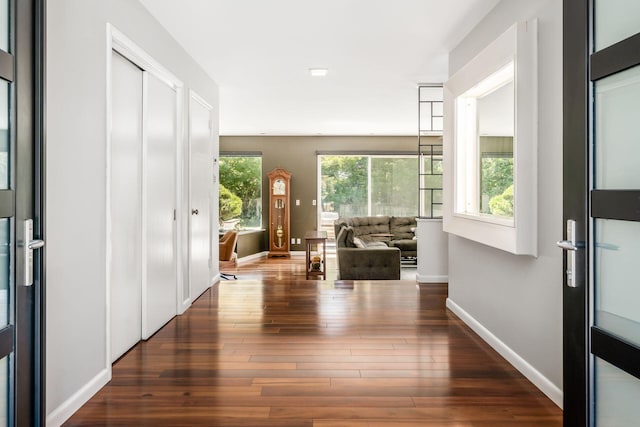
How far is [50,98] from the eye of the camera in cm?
207

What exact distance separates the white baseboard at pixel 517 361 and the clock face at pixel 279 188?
21.2ft

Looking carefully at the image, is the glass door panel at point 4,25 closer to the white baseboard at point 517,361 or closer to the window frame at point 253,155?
the white baseboard at point 517,361

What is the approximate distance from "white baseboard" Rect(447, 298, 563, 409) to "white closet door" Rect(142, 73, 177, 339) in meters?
2.43

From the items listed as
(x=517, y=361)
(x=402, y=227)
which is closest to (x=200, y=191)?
(x=517, y=361)

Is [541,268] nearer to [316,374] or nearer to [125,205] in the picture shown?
[316,374]

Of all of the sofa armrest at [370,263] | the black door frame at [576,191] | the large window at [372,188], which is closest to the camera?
the black door frame at [576,191]

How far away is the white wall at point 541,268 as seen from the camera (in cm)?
238

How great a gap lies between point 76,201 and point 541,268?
2431 mm

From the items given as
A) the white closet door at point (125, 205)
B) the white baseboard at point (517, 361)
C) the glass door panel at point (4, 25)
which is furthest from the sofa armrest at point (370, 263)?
the glass door panel at point (4, 25)

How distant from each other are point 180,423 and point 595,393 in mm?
1684

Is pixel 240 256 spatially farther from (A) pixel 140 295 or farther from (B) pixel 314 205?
(A) pixel 140 295

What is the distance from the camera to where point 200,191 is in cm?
475

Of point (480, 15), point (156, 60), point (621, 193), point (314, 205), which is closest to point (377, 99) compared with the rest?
point (480, 15)

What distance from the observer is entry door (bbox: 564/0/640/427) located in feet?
4.24
